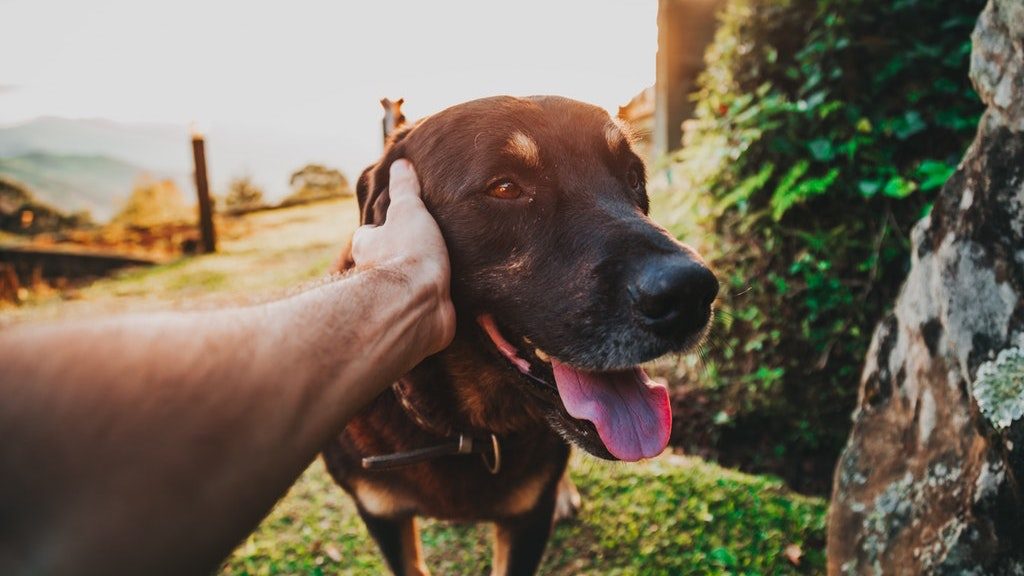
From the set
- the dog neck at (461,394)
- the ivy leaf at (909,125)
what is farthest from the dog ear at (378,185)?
the ivy leaf at (909,125)

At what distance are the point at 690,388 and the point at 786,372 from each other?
897 millimetres

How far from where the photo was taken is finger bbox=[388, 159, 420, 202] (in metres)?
2.35

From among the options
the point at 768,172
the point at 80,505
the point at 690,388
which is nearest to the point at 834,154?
the point at 768,172

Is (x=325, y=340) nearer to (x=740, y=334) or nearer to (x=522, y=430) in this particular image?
(x=522, y=430)

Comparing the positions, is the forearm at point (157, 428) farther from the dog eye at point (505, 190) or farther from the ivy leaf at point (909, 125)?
the ivy leaf at point (909, 125)

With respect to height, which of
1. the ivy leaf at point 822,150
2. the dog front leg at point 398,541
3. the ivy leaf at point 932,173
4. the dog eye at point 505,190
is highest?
the dog eye at point 505,190

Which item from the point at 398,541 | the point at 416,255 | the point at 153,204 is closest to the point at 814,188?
the point at 416,255

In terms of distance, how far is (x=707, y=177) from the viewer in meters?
4.65

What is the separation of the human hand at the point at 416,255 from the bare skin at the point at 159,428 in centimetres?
46

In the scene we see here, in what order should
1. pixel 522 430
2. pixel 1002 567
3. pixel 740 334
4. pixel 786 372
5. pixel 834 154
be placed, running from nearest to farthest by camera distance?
1. pixel 1002 567
2. pixel 522 430
3. pixel 834 154
4. pixel 786 372
5. pixel 740 334

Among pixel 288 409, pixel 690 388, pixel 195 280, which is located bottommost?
pixel 195 280

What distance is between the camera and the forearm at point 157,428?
0.83m

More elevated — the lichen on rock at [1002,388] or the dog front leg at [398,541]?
the lichen on rock at [1002,388]

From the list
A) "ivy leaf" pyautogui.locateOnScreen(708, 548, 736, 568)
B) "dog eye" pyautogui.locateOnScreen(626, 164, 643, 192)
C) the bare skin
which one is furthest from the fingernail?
"ivy leaf" pyautogui.locateOnScreen(708, 548, 736, 568)
